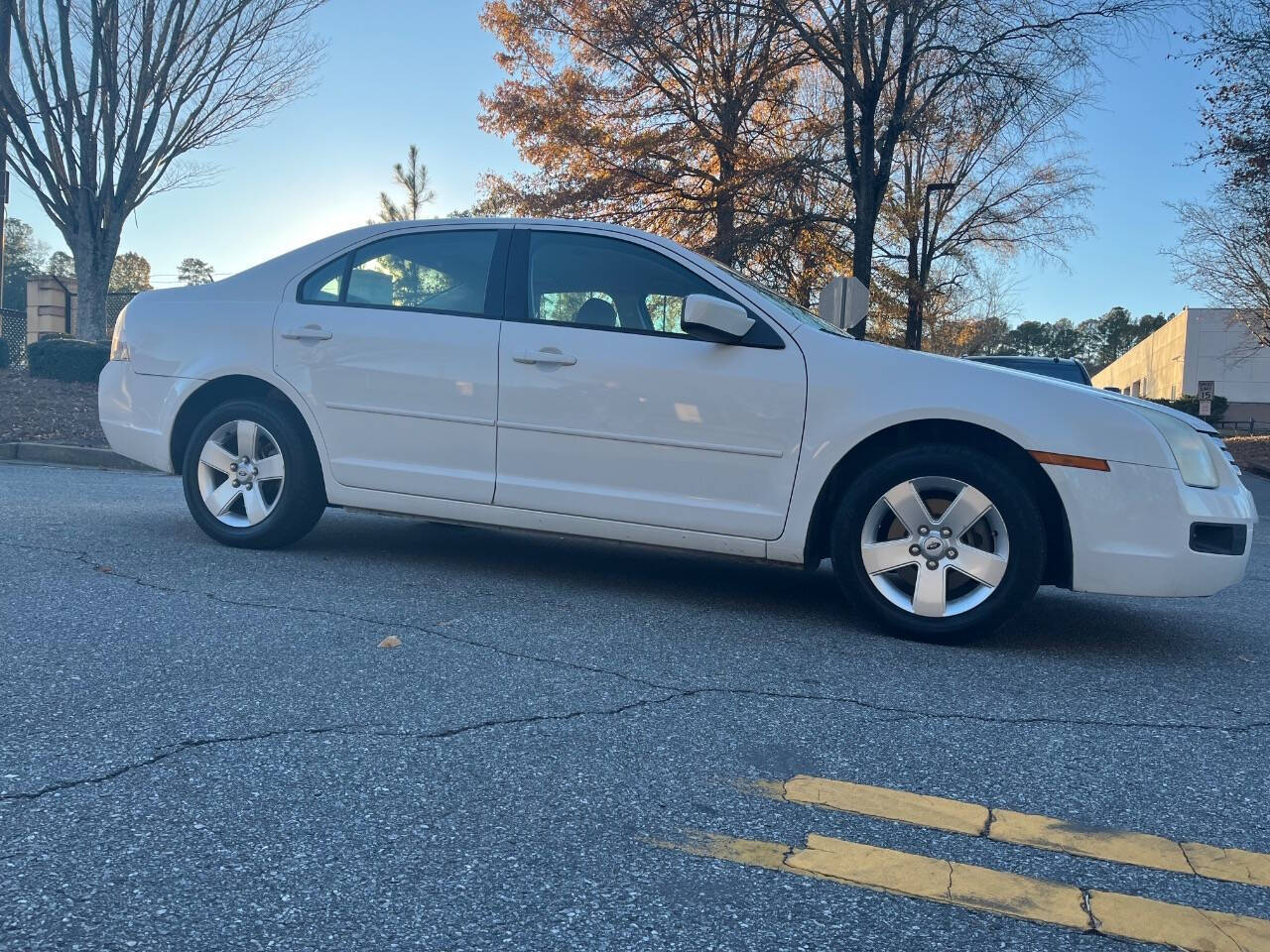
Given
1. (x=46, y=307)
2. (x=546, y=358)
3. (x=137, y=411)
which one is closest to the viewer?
(x=546, y=358)

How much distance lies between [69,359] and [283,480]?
11.2 m

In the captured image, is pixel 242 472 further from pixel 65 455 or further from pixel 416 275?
pixel 65 455

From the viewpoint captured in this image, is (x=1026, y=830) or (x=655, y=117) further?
(x=655, y=117)

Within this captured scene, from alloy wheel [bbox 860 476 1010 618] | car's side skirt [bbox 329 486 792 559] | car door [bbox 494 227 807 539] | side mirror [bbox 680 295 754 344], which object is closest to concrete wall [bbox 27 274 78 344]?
car's side skirt [bbox 329 486 792 559]

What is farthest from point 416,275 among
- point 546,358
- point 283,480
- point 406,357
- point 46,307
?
point 46,307

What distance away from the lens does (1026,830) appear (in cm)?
233

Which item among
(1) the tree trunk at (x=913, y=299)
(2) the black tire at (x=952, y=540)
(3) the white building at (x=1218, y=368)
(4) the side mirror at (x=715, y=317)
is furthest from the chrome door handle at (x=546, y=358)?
(3) the white building at (x=1218, y=368)

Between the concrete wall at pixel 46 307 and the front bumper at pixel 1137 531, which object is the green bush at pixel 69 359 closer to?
the concrete wall at pixel 46 307

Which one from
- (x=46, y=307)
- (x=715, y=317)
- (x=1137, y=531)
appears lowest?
(x=1137, y=531)

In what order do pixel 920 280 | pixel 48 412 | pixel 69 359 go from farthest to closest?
pixel 920 280
pixel 69 359
pixel 48 412

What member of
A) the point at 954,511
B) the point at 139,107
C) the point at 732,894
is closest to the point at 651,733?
the point at 732,894

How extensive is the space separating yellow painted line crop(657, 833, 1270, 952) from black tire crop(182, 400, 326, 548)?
3391 mm

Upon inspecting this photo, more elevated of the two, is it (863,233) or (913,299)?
(863,233)

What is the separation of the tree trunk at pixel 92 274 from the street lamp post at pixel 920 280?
13735 millimetres
